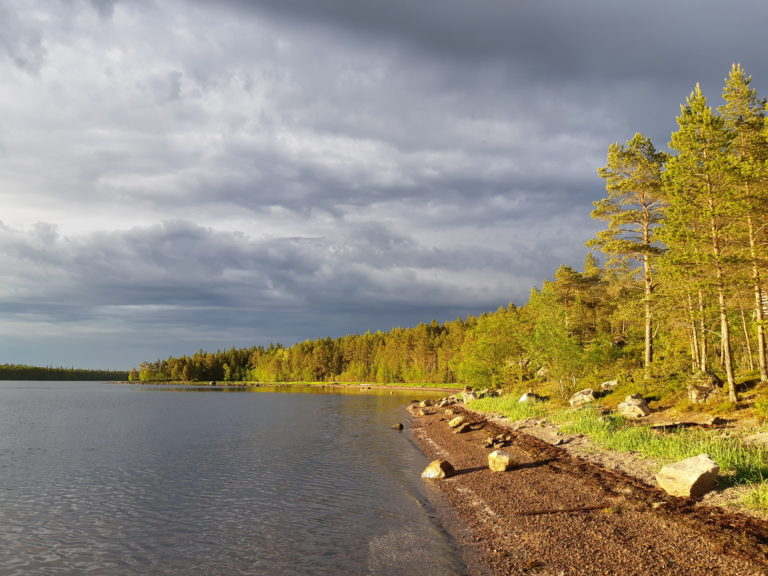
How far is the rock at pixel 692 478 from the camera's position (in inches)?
605

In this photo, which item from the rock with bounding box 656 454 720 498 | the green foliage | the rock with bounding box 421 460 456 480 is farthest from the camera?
the rock with bounding box 421 460 456 480

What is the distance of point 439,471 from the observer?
972 inches

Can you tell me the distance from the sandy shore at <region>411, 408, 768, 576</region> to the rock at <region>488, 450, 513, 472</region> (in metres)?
0.53

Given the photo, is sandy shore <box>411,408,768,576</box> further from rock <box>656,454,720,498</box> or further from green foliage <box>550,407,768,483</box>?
green foliage <box>550,407,768,483</box>

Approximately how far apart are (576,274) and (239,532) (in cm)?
7219

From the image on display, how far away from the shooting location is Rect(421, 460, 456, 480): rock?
967 inches

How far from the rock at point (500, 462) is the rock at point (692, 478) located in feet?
28.7

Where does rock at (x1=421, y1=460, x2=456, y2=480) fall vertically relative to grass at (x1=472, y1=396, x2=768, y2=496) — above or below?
below

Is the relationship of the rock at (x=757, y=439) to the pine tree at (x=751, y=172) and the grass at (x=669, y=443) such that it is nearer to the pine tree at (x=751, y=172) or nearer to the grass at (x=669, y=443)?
the grass at (x=669, y=443)

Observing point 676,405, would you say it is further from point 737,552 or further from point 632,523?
point 737,552

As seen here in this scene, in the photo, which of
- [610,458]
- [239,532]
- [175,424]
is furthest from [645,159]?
[175,424]

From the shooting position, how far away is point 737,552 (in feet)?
37.9

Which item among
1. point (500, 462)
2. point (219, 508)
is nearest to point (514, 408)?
point (500, 462)

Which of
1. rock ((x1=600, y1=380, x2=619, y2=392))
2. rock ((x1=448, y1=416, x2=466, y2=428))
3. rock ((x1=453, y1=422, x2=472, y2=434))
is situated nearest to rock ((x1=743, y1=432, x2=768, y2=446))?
rock ((x1=600, y1=380, x2=619, y2=392))
